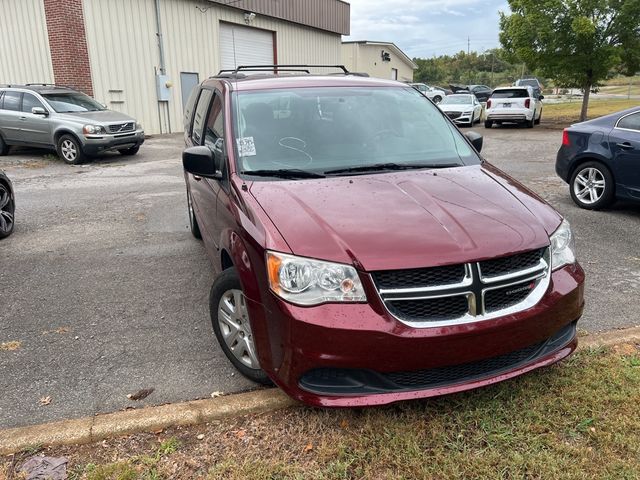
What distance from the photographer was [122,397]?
10.2ft

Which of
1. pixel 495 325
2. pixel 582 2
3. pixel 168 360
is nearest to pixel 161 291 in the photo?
pixel 168 360

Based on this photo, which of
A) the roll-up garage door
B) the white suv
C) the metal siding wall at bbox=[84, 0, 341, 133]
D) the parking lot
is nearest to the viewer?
the parking lot

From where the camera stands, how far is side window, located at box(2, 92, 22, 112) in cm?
1312

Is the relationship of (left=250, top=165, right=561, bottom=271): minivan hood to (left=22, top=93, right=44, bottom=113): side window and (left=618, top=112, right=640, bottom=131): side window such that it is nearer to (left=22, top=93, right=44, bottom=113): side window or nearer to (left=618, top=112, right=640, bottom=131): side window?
(left=618, top=112, right=640, bottom=131): side window

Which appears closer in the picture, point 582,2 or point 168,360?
point 168,360

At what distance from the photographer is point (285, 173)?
3283 mm

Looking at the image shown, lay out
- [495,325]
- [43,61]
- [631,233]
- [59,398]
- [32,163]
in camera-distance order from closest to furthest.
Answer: [495,325] → [59,398] → [631,233] → [32,163] → [43,61]

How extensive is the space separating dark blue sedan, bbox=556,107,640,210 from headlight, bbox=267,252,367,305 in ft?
17.8

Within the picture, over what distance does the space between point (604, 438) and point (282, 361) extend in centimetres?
161

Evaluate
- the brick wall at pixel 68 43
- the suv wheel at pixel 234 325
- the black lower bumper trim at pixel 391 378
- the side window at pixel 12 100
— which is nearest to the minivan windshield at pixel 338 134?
the suv wheel at pixel 234 325

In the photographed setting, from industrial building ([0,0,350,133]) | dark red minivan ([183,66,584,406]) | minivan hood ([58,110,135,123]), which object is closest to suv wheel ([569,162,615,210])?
dark red minivan ([183,66,584,406])

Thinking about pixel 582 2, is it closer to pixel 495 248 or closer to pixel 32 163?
pixel 32 163

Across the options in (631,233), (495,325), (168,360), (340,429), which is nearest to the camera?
(495,325)

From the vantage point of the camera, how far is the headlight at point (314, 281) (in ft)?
8.05
